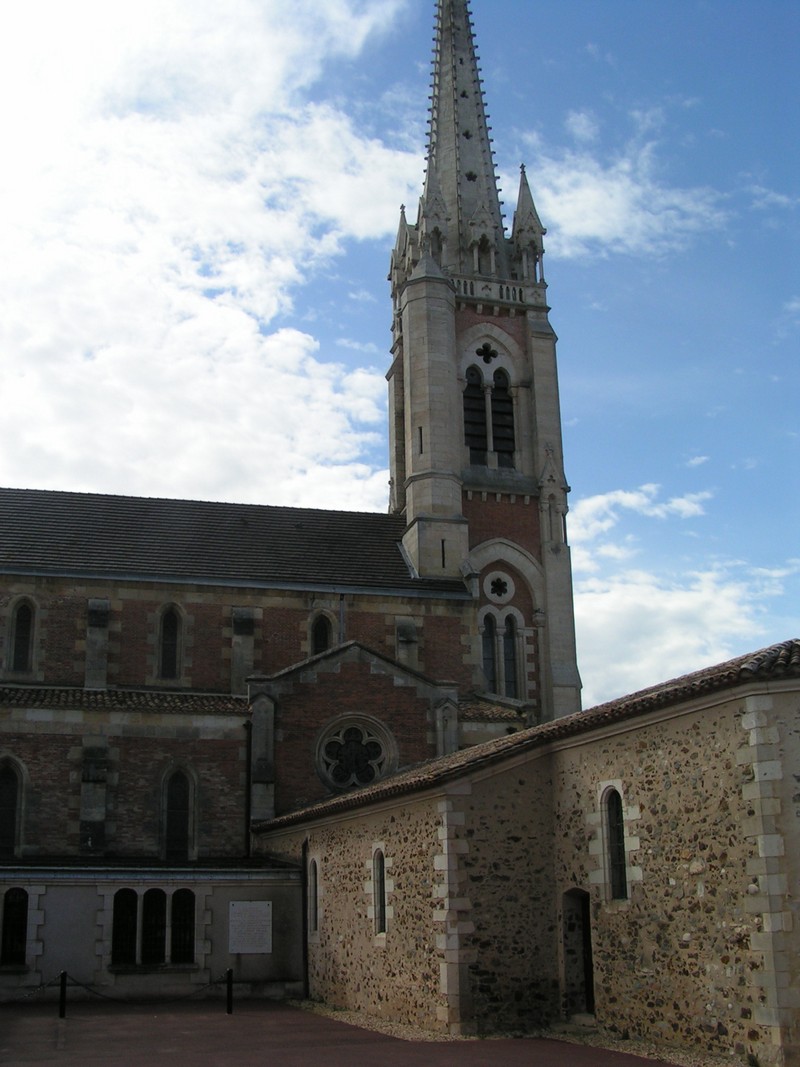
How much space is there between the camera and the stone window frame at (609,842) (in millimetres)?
17672

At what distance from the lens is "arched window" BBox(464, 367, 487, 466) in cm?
4275

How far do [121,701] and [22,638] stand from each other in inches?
196

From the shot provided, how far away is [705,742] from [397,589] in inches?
839

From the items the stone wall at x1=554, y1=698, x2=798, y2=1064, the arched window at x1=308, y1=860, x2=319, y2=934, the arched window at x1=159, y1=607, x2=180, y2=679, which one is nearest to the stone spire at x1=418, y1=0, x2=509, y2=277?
the arched window at x1=159, y1=607, x2=180, y2=679

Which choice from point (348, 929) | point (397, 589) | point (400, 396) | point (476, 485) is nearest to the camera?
point (348, 929)

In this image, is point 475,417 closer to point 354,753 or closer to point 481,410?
point 481,410

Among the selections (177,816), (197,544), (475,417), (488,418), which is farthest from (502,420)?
(177,816)

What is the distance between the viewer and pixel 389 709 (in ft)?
103

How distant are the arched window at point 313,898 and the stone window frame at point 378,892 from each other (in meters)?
3.20

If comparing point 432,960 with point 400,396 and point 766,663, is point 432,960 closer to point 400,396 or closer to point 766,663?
point 766,663

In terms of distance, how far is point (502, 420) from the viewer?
43594 millimetres

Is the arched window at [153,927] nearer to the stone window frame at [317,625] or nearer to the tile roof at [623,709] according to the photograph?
the tile roof at [623,709]

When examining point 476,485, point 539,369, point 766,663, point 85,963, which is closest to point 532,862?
point 766,663

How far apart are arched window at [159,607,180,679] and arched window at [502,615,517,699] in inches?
434
